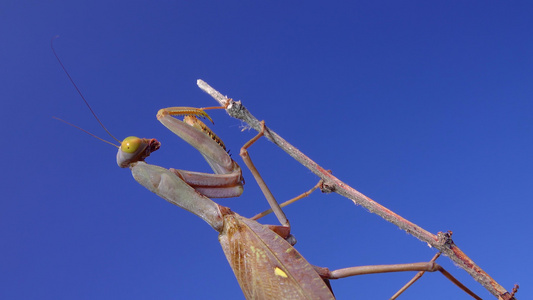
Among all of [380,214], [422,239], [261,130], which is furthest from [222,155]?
[422,239]

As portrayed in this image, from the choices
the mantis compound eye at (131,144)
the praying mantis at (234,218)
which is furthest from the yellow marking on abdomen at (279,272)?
the mantis compound eye at (131,144)

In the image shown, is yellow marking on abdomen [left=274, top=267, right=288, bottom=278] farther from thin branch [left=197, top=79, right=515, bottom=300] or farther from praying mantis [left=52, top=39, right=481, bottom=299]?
thin branch [left=197, top=79, right=515, bottom=300]

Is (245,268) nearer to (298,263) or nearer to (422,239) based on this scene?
(298,263)

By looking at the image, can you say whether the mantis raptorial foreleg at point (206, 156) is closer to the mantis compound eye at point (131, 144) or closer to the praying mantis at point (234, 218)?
the praying mantis at point (234, 218)

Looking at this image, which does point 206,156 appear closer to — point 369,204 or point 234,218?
point 234,218

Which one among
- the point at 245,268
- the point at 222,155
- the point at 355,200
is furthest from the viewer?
the point at 222,155

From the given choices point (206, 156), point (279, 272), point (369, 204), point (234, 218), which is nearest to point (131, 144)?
point (206, 156)
